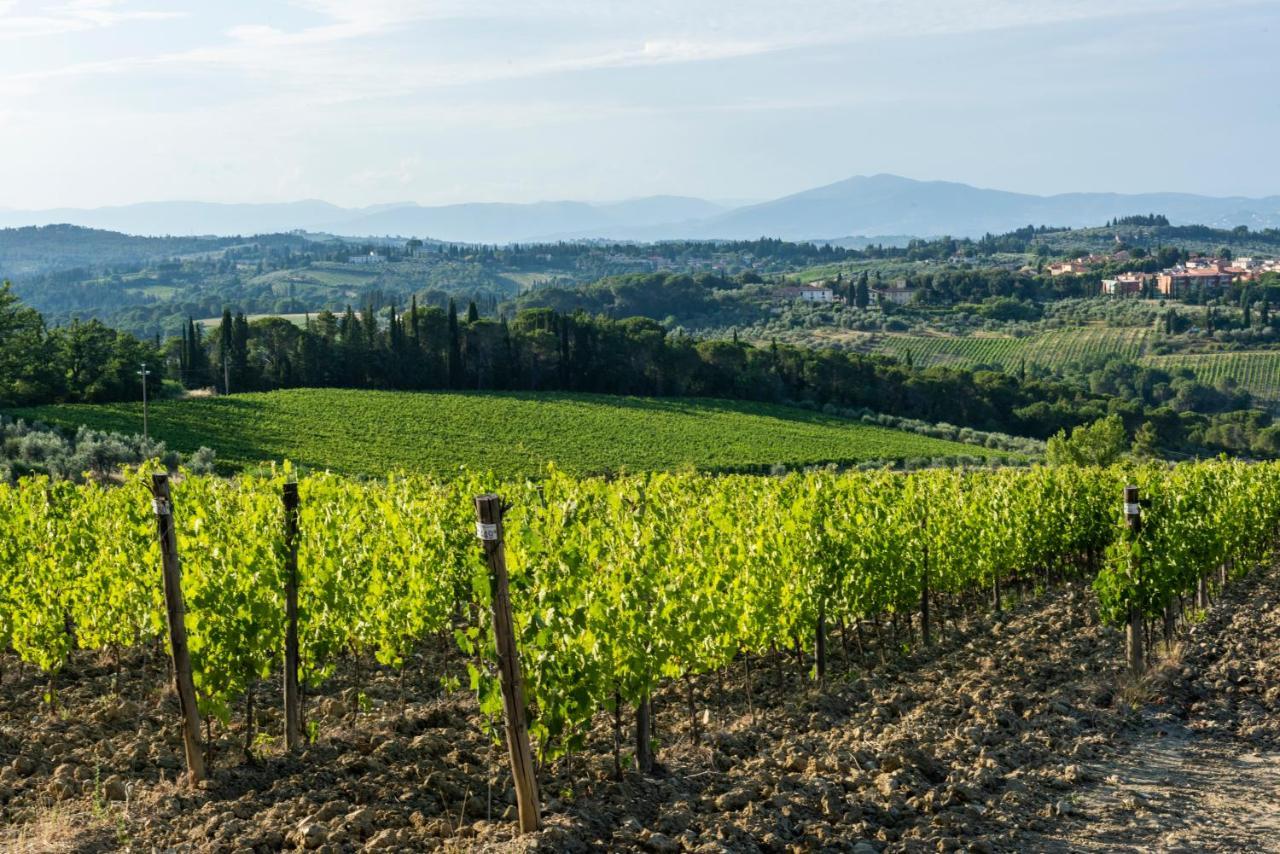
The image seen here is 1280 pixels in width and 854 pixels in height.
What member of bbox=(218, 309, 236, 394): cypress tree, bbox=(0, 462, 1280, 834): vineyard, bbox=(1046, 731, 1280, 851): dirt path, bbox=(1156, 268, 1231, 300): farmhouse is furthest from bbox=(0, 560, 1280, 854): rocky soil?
bbox=(1156, 268, 1231, 300): farmhouse

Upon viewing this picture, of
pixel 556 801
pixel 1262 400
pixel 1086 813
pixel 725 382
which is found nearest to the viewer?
pixel 556 801

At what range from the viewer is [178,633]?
30.1 feet

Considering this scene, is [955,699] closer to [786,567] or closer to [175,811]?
[786,567]

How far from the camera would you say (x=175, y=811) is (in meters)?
8.47

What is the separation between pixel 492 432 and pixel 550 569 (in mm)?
55446

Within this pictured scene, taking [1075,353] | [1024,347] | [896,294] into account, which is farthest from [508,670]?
[896,294]

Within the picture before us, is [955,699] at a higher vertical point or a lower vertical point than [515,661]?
lower

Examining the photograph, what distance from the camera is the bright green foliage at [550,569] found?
9406mm

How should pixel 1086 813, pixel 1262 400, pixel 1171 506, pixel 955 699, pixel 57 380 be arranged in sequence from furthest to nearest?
1. pixel 1262 400
2. pixel 57 380
3. pixel 1171 506
4. pixel 955 699
5. pixel 1086 813

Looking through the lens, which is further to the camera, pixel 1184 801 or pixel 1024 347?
pixel 1024 347

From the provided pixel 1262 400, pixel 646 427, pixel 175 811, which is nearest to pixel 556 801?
pixel 175 811

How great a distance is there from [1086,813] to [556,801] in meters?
4.54

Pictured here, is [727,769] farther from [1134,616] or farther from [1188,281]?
[1188,281]

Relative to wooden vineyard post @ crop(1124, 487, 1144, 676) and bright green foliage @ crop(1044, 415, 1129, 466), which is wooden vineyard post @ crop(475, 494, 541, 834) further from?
bright green foliage @ crop(1044, 415, 1129, 466)
